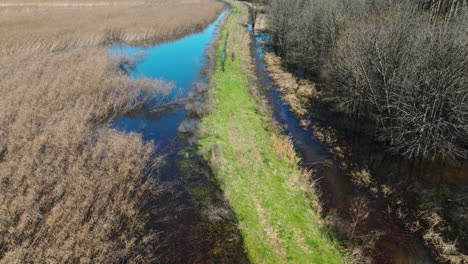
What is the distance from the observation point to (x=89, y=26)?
3812 cm

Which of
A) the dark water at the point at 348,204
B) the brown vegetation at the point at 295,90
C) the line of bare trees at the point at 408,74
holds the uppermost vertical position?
the line of bare trees at the point at 408,74

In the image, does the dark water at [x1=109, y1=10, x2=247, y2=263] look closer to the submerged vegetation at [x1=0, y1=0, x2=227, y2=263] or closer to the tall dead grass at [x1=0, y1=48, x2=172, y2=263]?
the submerged vegetation at [x1=0, y1=0, x2=227, y2=263]

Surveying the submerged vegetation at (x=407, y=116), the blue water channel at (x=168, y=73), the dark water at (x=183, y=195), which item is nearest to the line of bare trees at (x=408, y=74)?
the submerged vegetation at (x=407, y=116)

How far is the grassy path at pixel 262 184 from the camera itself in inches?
418

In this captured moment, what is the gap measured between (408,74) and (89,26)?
3769cm

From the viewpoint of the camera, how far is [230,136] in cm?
1770

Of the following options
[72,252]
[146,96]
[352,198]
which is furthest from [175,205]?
[146,96]

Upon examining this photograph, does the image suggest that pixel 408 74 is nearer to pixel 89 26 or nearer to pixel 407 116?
pixel 407 116

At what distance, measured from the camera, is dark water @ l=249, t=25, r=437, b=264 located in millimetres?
10758

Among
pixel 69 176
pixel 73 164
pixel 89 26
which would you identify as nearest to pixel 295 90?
pixel 73 164

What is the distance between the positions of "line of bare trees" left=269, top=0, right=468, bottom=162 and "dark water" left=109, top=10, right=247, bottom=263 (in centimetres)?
1003

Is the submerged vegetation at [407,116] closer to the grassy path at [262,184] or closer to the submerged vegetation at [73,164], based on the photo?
the grassy path at [262,184]

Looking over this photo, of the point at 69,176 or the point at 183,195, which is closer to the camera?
the point at 69,176

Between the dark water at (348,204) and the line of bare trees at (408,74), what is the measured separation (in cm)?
361
